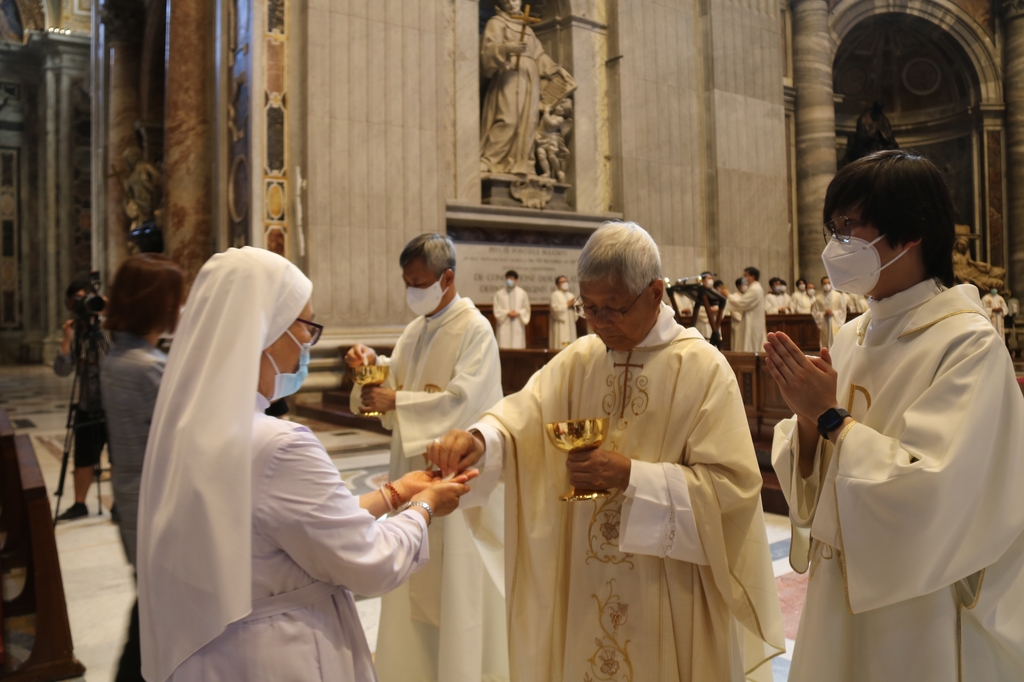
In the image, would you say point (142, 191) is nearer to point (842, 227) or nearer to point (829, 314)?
point (829, 314)

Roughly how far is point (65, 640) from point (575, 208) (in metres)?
10.9

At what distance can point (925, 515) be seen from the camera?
5.16 feet

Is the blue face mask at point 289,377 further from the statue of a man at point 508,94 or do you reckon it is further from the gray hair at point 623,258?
the statue of a man at point 508,94

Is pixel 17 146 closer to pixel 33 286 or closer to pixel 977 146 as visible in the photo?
pixel 33 286

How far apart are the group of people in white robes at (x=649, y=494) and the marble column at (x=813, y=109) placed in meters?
16.0

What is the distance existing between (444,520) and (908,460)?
5.96 feet

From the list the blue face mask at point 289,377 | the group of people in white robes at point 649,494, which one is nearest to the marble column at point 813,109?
the group of people in white robes at point 649,494

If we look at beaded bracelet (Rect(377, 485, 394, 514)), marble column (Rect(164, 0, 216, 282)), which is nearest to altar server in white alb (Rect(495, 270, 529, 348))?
marble column (Rect(164, 0, 216, 282))

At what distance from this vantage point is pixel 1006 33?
18.8m

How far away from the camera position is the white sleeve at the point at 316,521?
152 cm

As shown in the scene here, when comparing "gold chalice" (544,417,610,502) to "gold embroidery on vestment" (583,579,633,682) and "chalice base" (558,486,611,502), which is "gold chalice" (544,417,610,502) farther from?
"gold embroidery on vestment" (583,579,633,682)

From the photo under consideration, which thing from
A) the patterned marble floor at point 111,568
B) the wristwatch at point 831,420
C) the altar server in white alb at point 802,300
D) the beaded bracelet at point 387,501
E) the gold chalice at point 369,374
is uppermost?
the altar server in white alb at point 802,300

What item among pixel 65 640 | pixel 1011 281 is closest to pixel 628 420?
pixel 65 640

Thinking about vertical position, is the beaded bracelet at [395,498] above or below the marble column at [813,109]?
below
